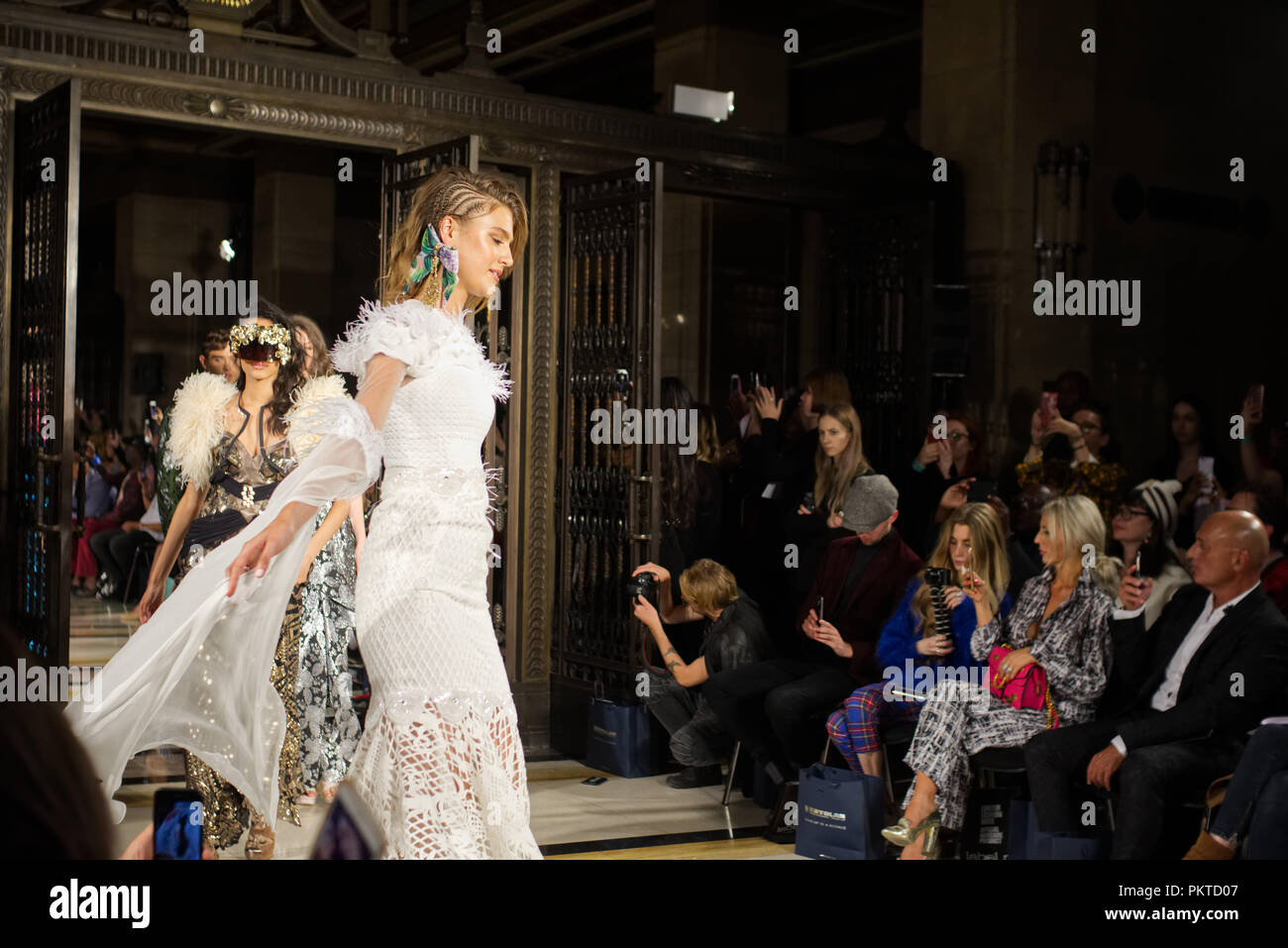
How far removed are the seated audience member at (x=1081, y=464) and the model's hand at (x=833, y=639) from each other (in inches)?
61.8

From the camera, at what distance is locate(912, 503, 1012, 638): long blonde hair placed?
16.0 ft

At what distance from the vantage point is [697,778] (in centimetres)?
614

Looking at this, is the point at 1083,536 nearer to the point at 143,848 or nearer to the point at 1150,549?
the point at 1150,549

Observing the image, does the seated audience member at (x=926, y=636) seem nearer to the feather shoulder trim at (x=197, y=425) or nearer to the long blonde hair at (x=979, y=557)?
the long blonde hair at (x=979, y=557)

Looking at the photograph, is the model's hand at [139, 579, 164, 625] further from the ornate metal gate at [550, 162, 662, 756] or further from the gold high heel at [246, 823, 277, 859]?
the ornate metal gate at [550, 162, 662, 756]

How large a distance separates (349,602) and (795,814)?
181 centimetres

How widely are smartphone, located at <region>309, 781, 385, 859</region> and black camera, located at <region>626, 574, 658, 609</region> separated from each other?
4.93m

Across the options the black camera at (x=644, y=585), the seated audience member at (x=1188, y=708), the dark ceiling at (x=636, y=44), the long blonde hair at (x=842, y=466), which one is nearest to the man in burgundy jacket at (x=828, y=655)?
the long blonde hair at (x=842, y=466)

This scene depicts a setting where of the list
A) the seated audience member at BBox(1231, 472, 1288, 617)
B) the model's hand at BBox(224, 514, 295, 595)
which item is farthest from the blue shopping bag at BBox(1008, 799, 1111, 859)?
the model's hand at BBox(224, 514, 295, 595)

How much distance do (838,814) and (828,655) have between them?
0.82m

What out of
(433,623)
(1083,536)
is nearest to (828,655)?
(1083,536)

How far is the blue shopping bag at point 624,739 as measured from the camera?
20.6ft
